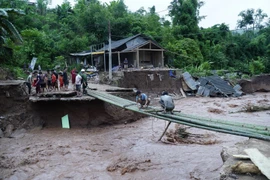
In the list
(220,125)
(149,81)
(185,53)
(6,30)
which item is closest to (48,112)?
(6,30)

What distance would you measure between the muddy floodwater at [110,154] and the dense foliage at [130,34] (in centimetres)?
1055

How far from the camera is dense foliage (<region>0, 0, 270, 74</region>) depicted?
21.4 metres

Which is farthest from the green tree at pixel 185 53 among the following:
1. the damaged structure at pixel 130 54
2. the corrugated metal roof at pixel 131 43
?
the corrugated metal roof at pixel 131 43

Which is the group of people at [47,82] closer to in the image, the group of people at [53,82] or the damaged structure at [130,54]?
the group of people at [53,82]

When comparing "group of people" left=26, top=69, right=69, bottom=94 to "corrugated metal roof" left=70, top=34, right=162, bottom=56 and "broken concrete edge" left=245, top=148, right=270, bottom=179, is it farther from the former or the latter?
"broken concrete edge" left=245, top=148, right=270, bottom=179

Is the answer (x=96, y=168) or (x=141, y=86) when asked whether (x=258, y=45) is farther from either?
(x=96, y=168)

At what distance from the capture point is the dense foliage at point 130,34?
70.1 feet

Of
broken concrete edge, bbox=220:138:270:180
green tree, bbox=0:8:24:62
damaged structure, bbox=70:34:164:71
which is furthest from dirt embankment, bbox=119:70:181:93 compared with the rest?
broken concrete edge, bbox=220:138:270:180

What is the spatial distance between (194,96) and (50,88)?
451 inches

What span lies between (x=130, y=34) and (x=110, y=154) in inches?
766

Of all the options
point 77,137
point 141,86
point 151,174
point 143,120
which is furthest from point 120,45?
point 151,174

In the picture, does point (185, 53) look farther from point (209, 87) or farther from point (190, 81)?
point (209, 87)

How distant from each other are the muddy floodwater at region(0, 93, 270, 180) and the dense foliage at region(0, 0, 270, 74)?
10.5 meters

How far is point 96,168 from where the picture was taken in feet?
23.3
